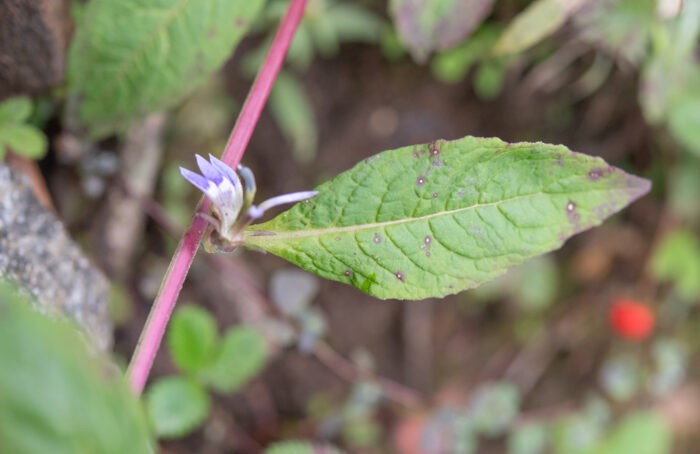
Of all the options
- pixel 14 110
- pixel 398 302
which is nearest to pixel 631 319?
pixel 398 302

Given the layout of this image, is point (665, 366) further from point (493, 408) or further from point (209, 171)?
point (209, 171)

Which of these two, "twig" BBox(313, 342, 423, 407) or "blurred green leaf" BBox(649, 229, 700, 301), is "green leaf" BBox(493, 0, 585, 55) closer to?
"twig" BBox(313, 342, 423, 407)

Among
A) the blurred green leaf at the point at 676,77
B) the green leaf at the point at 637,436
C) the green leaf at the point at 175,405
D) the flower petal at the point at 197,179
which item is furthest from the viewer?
the green leaf at the point at 637,436

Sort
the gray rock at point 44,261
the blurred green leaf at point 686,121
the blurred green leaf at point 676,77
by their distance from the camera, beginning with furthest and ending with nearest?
the blurred green leaf at point 686,121 → the blurred green leaf at point 676,77 → the gray rock at point 44,261

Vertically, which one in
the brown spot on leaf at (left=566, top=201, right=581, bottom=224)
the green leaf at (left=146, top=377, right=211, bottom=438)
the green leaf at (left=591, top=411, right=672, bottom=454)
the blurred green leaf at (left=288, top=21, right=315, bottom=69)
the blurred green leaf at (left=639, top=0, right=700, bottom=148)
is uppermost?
the blurred green leaf at (left=639, top=0, right=700, bottom=148)

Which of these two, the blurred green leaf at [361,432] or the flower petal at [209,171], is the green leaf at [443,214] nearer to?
the flower petal at [209,171]

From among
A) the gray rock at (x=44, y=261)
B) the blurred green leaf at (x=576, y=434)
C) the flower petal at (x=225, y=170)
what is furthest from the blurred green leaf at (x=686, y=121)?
the gray rock at (x=44, y=261)

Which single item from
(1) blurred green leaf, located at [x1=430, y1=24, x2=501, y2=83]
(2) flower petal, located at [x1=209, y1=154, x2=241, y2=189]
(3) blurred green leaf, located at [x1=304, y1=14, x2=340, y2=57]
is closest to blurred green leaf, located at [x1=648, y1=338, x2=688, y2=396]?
(1) blurred green leaf, located at [x1=430, y1=24, x2=501, y2=83]
